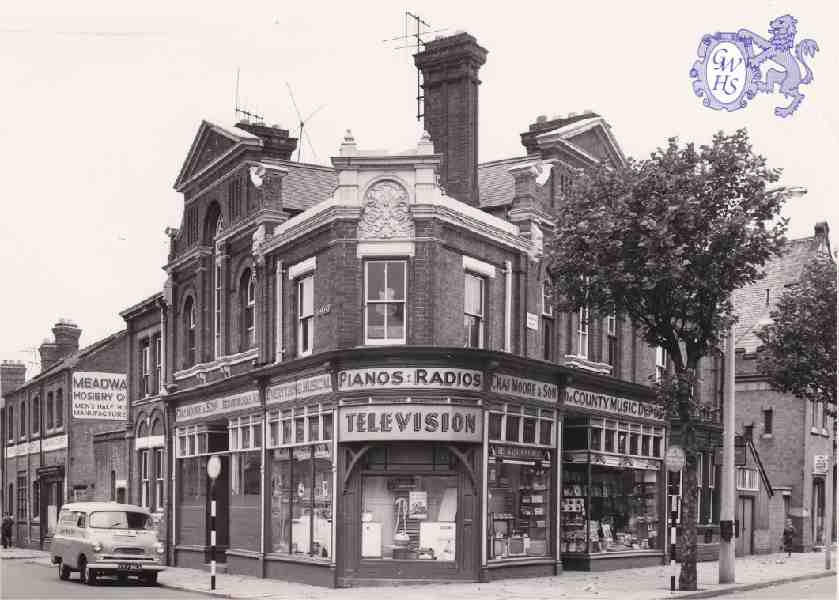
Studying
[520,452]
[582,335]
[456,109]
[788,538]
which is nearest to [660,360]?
[582,335]

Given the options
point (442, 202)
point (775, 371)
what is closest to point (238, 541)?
point (442, 202)

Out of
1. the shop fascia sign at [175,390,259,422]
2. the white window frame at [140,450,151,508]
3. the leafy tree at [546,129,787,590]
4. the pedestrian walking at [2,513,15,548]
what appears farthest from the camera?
the pedestrian walking at [2,513,15,548]

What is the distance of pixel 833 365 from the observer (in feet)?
98.1

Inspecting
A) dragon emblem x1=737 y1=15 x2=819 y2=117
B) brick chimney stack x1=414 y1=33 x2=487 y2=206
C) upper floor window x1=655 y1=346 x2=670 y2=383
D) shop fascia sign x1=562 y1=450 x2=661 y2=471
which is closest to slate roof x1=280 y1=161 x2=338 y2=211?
brick chimney stack x1=414 y1=33 x2=487 y2=206

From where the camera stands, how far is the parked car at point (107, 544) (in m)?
27.9

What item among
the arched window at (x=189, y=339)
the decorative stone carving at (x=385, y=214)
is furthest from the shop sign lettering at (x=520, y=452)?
the arched window at (x=189, y=339)

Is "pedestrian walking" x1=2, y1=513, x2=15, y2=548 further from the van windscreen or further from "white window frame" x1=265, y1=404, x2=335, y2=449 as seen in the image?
"white window frame" x1=265, y1=404, x2=335, y2=449

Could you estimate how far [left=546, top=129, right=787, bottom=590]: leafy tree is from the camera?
23.8 metres

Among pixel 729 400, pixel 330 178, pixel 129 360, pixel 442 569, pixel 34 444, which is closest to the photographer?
pixel 442 569

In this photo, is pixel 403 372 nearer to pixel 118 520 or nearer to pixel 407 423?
pixel 407 423

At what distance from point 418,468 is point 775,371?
455 inches

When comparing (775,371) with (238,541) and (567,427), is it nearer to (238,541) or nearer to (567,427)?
(567,427)

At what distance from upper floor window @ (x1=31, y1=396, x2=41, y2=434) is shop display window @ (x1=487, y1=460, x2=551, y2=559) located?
86.3 ft

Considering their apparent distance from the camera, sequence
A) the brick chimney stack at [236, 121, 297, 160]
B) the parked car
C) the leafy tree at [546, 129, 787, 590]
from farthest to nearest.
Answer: the brick chimney stack at [236, 121, 297, 160]
the parked car
the leafy tree at [546, 129, 787, 590]
